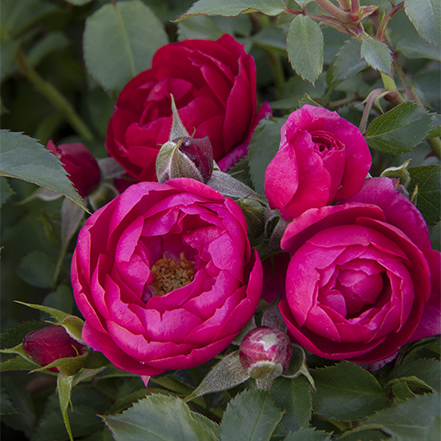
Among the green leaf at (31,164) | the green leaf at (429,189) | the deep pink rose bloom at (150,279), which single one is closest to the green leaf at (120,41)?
the green leaf at (31,164)

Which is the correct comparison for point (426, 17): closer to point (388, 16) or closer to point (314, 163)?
point (388, 16)

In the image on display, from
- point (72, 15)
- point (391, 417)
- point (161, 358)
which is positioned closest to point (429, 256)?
point (391, 417)

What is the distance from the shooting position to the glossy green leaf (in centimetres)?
47

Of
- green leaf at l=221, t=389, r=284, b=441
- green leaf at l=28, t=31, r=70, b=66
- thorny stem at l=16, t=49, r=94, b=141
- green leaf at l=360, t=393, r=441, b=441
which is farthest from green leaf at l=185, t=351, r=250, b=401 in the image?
green leaf at l=28, t=31, r=70, b=66

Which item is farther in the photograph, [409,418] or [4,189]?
[4,189]

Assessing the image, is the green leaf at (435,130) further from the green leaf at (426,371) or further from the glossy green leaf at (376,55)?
the green leaf at (426,371)

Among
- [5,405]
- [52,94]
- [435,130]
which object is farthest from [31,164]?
[52,94]

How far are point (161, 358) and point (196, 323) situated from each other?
43 mm

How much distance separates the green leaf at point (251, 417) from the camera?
42 centimetres

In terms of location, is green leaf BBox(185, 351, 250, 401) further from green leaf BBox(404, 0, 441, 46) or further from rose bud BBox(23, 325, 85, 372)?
green leaf BBox(404, 0, 441, 46)

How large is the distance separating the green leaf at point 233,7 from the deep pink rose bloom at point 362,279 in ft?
0.76

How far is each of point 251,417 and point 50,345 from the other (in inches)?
8.4

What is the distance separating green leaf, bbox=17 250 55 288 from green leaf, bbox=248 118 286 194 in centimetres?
39

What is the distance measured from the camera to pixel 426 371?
1.47 feet
